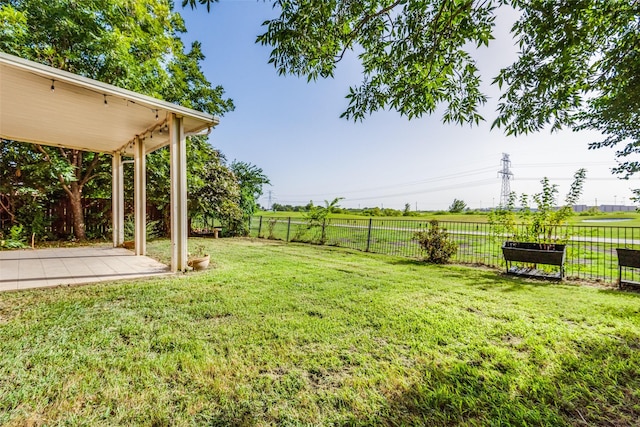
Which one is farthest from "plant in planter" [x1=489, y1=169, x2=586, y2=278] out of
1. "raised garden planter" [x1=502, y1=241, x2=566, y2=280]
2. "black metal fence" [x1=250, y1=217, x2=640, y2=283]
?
"black metal fence" [x1=250, y1=217, x2=640, y2=283]

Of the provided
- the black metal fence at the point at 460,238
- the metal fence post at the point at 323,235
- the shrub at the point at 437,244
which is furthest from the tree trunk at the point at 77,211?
the shrub at the point at 437,244

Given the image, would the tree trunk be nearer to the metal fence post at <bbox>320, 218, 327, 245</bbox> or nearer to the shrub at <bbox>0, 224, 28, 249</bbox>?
the shrub at <bbox>0, 224, 28, 249</bbox>

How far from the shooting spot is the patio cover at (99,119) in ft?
12.8

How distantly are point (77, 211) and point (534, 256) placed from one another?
12869 millimetres

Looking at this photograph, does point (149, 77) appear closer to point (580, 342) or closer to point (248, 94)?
point (248, 94)

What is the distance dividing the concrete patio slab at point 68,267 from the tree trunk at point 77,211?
6.09ft

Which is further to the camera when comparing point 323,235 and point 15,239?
point 323,235

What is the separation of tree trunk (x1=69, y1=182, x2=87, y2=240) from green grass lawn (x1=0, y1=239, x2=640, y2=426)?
6.62 m

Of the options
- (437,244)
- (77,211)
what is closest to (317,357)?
(437,244)

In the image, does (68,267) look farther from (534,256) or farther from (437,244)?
(534,256)

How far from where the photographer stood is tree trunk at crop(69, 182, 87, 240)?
874 cm

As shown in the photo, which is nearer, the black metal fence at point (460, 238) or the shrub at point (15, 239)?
the black metal fence at point (460, 238)

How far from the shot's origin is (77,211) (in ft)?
29.3

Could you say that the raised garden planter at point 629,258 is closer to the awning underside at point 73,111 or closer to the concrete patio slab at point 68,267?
the awning underside at point 73,111
